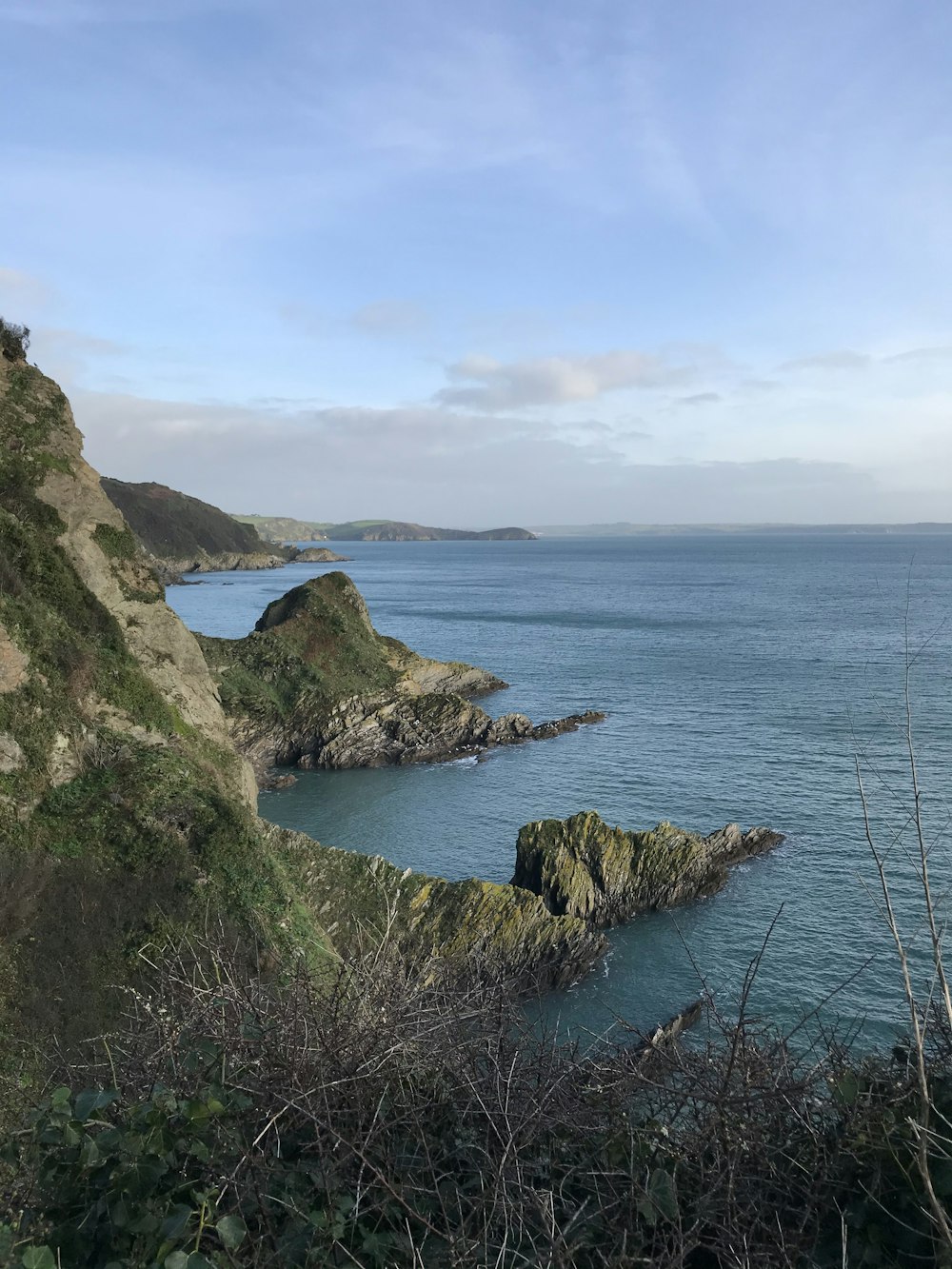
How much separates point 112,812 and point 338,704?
100 feet

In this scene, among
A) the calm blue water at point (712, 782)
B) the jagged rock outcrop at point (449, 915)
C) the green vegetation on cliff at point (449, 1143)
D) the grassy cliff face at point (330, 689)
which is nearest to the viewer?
the green vegetation on cliff at point (449, 1143)

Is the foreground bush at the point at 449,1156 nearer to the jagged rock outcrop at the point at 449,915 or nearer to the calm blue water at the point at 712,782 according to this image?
the calm blue water at the point at 712,782

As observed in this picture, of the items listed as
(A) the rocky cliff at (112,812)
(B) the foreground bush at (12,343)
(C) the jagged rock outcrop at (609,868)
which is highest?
(B) the foreground bush at (12,343)

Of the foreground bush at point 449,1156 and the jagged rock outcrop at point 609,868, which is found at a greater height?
the foreground bush at point 449,1156

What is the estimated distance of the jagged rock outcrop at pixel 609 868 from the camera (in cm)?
2772

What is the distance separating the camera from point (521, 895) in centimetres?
2534

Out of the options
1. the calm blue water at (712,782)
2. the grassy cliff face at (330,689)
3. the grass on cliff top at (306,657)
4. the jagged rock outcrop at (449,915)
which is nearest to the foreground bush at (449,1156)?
the calm blue water at (712,782)

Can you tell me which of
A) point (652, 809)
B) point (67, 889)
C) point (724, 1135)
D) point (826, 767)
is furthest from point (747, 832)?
point (724, 1135)

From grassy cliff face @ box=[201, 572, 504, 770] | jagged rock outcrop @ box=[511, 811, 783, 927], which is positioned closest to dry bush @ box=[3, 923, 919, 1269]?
jagged rock outcrop @ box=[511, 811, 783, 927]

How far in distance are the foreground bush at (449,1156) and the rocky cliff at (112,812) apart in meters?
11.5

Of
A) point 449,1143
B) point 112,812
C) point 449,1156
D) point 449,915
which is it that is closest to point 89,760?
→ point 112,812

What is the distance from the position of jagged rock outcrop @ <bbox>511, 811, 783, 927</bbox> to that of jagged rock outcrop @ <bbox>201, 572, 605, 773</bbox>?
20739mm

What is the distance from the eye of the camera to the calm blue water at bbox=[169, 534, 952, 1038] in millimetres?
23984

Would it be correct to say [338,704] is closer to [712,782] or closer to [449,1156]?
[712,782]
